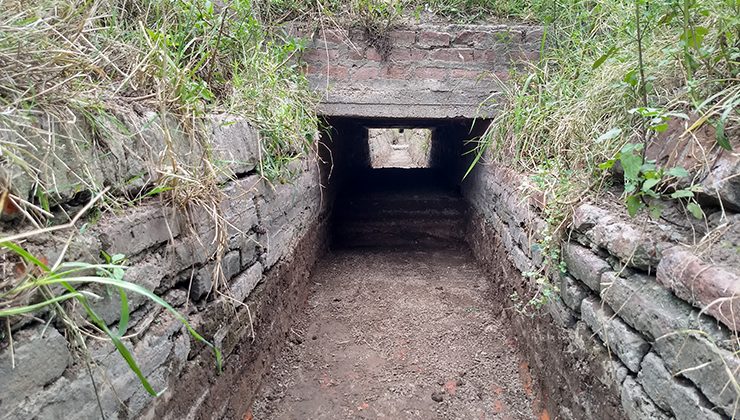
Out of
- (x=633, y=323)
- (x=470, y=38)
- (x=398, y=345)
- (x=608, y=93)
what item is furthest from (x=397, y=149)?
(x=633, y=323)

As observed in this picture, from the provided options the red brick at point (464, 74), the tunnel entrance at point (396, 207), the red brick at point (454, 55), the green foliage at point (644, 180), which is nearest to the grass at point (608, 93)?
the green foliage at point (644, 180)

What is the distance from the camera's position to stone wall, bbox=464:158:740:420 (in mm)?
1093

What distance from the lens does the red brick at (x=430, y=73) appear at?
349 centimetres

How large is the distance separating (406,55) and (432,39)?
0.25 m

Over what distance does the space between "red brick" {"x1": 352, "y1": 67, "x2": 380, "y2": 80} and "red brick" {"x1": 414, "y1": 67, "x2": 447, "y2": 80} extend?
332 mm

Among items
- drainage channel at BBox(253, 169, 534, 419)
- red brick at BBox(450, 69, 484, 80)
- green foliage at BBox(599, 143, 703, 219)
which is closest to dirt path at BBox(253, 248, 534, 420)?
drainage channel at BBox(253, 169, 534, 419)

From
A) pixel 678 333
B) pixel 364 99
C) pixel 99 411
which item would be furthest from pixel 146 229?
pixel 364 99

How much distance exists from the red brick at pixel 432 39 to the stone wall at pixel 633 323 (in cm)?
168

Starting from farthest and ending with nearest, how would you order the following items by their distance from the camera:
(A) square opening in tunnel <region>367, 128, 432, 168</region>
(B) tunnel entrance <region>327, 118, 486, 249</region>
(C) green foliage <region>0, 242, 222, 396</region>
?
1. (A) square opening in tunnel <region>367, 128, 432, 168</region>
2. (B) tunnel entrance <region>327, 118, 486, 249</region>
3. (C) green foliage <region>0, 242, 222, 396</region>

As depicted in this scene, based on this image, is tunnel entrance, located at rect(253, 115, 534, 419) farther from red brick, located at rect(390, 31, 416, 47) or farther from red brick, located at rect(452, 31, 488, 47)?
red brick, located at rect(390, 31, 416, 47)

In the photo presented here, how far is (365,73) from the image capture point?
137 inches

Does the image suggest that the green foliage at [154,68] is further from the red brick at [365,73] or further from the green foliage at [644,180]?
the green foliage at [644,180]

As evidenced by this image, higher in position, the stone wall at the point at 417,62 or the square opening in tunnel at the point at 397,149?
the stone wall at the point at 417,62

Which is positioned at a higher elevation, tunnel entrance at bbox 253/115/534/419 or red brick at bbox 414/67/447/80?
red brick at bbox 414/67/447/80
